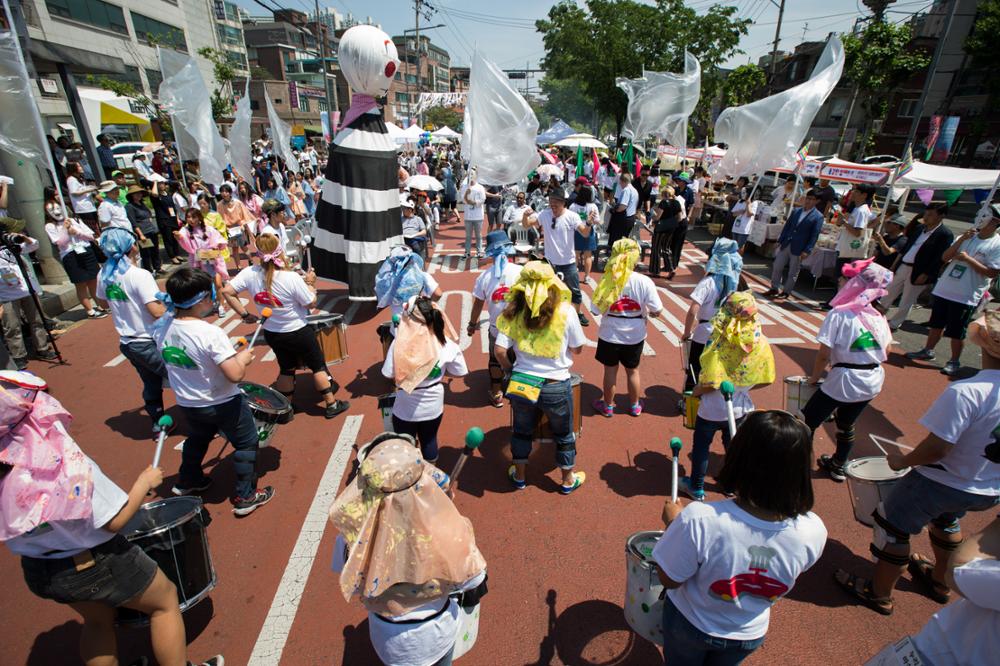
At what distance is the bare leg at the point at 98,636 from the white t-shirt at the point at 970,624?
3770 mm

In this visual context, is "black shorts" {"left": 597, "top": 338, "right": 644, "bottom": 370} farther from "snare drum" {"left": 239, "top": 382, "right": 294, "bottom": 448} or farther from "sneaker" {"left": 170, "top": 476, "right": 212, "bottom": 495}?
"sneaker" {"left": 170, "top": 476, "right": 212, "bottom": 495}

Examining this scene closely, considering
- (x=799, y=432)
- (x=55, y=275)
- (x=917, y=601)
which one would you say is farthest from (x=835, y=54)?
(x=55, y=275)

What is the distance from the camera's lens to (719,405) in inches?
142

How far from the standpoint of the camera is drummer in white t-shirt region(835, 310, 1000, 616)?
8.30 ft

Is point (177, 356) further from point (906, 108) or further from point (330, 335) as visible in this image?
point (906, 108)

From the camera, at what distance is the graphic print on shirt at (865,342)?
3910 mm

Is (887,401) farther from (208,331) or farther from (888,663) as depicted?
(208,331)

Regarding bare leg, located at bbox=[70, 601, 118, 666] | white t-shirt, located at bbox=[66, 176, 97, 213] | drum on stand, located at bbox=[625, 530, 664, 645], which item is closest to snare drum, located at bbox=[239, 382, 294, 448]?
bare leg, located at bbox=[70, 601, 118, 666]

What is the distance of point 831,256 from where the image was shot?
9.80 metres

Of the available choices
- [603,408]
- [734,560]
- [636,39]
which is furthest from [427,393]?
[636,39]

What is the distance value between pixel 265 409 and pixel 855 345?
5.11m

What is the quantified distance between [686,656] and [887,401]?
18.4 ft

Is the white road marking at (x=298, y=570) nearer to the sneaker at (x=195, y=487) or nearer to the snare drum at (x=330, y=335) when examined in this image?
the sneaker at (x=195, y=487)

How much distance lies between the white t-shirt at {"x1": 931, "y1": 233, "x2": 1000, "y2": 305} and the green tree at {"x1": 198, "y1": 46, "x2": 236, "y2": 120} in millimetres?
35180
